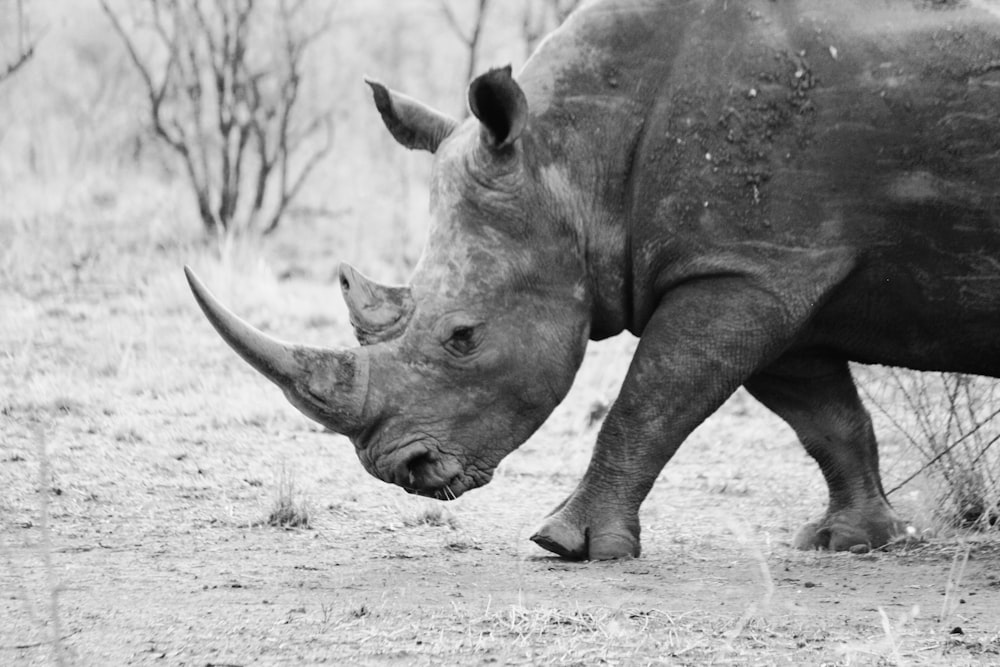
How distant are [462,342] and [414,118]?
1037 mm

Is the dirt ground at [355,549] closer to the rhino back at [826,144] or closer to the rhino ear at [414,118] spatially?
the rhino back at [826,144]

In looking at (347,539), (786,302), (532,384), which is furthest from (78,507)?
(786,302)

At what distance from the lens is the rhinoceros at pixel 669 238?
4895mm

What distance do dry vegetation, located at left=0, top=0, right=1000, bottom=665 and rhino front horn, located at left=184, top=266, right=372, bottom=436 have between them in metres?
0.51

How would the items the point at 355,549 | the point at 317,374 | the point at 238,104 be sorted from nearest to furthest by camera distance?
the point at 317,374 → the point at 355,549 → the point at 238,104

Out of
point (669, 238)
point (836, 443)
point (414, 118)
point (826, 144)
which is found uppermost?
point (414, 118)

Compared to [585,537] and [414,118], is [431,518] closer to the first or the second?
[585,537]

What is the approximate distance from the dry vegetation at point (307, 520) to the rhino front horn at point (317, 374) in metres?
0.51

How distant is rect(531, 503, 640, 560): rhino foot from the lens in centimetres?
512

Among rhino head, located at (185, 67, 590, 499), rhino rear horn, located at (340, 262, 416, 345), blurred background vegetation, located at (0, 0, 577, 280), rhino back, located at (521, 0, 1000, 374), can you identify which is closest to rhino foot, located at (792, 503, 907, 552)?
rhino back, located at (521, 0, 1000, 374)

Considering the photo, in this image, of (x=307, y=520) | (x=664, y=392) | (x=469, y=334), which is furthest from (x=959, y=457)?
(x=307, y=520)

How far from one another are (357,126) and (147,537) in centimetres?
1405

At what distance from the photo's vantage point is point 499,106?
16.3 feet

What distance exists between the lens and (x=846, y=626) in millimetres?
4211
